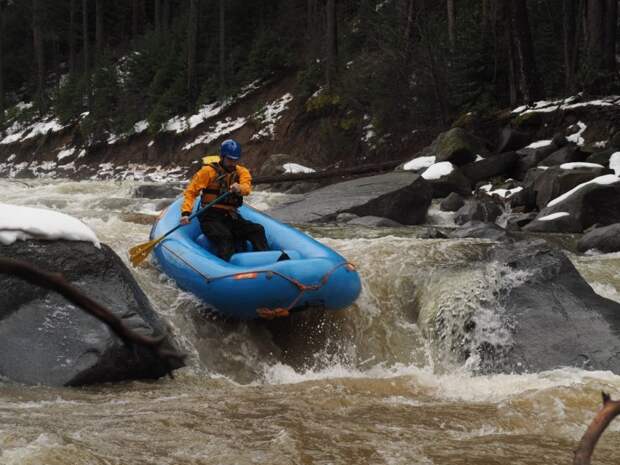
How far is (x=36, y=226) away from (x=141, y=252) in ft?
4.15

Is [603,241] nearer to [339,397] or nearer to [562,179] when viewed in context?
[562,179]

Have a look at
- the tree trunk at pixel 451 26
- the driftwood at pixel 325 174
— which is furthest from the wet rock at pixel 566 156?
the tree trunk at pixel 451 26

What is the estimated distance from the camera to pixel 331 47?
19.7 meters

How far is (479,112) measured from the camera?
14.8 meters

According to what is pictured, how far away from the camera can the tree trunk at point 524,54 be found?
14.4m

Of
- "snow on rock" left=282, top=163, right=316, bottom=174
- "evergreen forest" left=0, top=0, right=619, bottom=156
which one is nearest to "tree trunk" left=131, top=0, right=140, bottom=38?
"evergreen forest" left=0, top=0, right=619, bottom=156

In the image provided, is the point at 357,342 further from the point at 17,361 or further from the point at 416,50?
the point at 416,50

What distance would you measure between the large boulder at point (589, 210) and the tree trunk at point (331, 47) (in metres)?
11.4

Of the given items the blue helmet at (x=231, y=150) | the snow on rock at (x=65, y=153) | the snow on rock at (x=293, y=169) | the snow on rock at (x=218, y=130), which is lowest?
the snow on rock at (x=65, y=153)

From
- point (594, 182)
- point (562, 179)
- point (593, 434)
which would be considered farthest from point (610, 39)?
point (593, 434)

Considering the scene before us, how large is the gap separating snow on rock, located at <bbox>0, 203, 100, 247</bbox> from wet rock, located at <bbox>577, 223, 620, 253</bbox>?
5.31 metres

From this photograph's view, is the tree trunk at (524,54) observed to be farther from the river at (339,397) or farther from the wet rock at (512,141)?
the river at (339,397)

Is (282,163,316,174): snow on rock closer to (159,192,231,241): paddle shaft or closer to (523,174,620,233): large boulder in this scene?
(523,174,620,233): large boulder

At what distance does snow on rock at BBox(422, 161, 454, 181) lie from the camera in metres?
12.4
